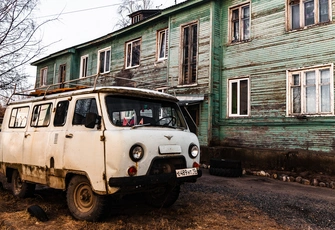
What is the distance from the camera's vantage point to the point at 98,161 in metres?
4.12

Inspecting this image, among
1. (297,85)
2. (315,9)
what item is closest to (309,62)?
(297,85)

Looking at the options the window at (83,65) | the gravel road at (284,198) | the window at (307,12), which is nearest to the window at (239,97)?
the window at (307,12)

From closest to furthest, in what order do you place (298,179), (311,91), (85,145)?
(85,145)
(298,179)
(311,91)

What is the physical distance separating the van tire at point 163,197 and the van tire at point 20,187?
2657 mm

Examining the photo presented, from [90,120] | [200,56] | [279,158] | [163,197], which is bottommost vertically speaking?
[163,197]

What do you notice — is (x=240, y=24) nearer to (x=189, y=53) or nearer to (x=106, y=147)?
(x=189, y=53)

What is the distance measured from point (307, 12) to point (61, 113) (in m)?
10.0

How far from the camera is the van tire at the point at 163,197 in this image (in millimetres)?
5285

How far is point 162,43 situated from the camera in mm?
16281

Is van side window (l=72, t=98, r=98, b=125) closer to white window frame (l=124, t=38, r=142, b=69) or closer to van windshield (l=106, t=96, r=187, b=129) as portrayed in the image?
van windshield (l=106, t=96, r=187, b=129)

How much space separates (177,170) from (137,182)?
81cm

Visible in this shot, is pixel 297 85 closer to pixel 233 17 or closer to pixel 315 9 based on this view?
pixel 315 9

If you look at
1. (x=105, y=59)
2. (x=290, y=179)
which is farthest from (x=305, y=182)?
(x=105, y=59)

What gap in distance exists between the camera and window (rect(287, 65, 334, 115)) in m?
9.74
